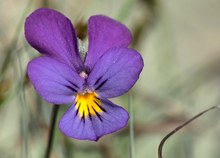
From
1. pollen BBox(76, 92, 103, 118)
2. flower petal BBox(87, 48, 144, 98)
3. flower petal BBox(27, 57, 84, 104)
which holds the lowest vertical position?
pollen BBox(76, 92, 103, 118)

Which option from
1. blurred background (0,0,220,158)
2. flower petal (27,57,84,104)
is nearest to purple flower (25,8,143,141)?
flower petal (27,57,84,104)

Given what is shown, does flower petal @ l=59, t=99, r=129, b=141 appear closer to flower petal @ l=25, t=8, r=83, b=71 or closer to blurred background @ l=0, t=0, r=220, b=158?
flower petal @ l=25, t=8, r=83, b=71

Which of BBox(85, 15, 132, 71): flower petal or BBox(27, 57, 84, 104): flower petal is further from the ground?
BBox(85, 15, 132, 71): flower petal

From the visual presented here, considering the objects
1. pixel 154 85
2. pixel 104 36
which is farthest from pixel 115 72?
pixel 154 85

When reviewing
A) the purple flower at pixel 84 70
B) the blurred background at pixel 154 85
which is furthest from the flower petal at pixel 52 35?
the blurred background at pixel 154 85

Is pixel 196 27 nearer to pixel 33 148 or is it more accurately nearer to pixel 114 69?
pixel 33 148

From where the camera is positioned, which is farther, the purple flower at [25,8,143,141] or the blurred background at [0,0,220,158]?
the blurred background at [0,0,220,158]

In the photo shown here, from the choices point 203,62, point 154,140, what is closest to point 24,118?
point 154,140

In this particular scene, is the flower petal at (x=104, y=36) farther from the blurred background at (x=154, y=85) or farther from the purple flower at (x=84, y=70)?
the blurred background at (x=154, y=85)
